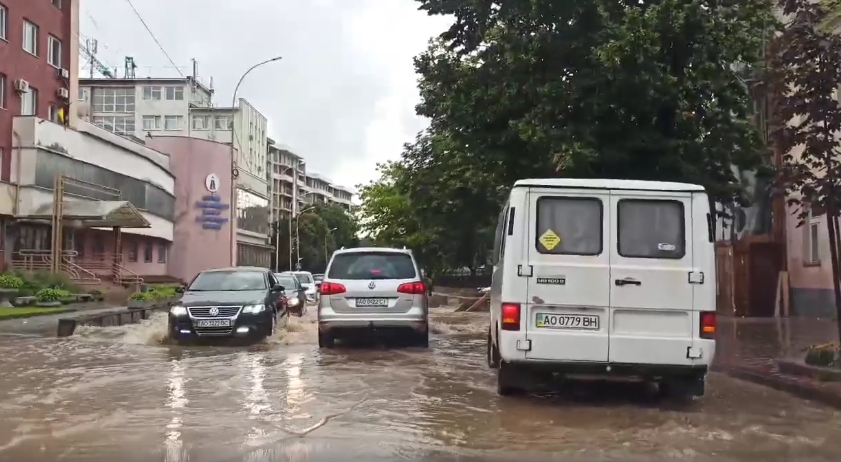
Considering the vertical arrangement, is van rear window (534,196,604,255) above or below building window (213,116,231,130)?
below

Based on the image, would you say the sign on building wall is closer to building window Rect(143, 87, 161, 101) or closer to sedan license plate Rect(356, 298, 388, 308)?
building window Rect(143, 87, 161, 101)

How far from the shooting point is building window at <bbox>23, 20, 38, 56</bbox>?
1563 inches

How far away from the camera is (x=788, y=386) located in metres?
10.9

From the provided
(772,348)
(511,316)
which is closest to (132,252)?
(772,348)

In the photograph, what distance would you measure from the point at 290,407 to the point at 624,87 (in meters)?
8.07

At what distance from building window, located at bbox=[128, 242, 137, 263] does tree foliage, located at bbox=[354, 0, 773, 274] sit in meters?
38.0

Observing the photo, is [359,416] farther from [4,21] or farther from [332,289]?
[4,21]

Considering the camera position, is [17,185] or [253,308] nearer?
[253,308]

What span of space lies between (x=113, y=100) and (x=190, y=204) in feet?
122

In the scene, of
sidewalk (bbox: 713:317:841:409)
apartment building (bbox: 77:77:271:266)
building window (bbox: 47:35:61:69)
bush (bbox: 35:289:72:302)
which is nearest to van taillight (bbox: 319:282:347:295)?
sidewalk (bbox: 713:317:841:409)

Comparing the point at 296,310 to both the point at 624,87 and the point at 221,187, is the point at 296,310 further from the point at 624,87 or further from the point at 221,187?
the point at 221,187

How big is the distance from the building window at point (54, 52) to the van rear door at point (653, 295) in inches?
1512

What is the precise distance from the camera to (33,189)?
37344mm

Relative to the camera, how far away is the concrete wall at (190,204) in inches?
2537
